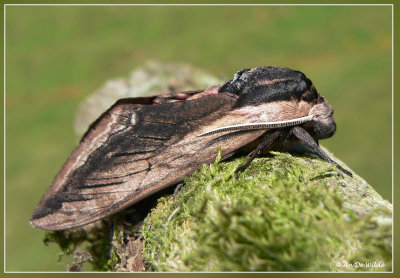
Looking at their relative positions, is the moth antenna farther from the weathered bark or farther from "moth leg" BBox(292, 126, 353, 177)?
the weathered bark

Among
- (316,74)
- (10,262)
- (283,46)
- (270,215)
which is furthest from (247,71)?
(283,46)

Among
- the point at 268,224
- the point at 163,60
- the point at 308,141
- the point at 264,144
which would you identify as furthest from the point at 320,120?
the point at 163,60

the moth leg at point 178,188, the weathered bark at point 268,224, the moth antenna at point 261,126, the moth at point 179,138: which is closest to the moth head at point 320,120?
the moth at point 179,138

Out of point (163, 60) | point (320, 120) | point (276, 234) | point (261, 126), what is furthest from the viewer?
point (163, 60)

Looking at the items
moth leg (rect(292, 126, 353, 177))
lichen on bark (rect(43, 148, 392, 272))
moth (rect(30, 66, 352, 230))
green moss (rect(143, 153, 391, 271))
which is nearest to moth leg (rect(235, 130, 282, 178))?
moth (rect(30, 66, 352, 230))

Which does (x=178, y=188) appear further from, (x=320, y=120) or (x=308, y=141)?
(x=320, y=120)

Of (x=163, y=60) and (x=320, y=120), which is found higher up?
(x=163, y=60)
